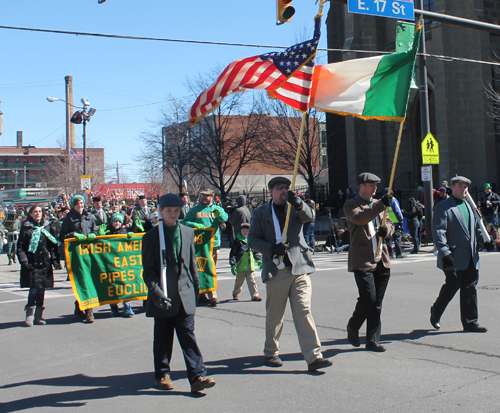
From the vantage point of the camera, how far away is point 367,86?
21.7 feet

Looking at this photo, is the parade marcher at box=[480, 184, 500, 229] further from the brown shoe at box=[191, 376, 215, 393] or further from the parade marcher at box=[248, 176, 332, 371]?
the brown shoe at box=[191, 376, 215, 393]

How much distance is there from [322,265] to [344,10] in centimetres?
2221

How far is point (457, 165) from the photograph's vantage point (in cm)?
2630

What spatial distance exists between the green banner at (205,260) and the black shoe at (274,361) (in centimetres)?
373

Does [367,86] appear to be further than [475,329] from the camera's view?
No

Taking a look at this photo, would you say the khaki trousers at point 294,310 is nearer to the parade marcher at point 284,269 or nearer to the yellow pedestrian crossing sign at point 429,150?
the parade marcher at point 284,269

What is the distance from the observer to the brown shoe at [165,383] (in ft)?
17.1

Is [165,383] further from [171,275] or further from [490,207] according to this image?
[490,207]

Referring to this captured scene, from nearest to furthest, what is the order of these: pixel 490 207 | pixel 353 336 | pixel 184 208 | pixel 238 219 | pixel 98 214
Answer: pixel 353 336, pixel 238 219, pixel 98 214, pixel 184 208, pixel 490 207

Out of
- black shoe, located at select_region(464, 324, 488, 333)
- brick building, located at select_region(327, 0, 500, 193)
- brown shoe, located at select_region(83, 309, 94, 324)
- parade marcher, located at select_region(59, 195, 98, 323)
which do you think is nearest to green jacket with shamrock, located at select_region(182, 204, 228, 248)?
parade marcher, located at select_region(59, 195, 98, 323)

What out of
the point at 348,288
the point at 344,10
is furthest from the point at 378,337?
the point at 344,10

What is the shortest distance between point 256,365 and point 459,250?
2.86 m

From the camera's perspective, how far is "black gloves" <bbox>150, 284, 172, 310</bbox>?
501 centimetres

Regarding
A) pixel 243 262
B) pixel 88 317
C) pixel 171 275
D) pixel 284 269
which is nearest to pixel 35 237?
pixel 88 317
